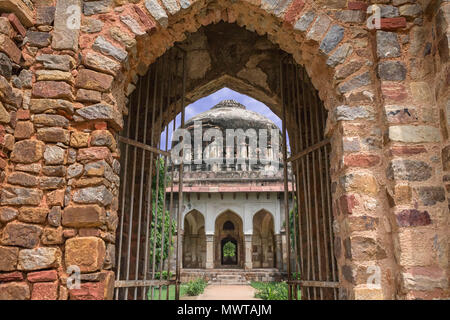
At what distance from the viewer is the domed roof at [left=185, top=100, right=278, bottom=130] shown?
23.6m

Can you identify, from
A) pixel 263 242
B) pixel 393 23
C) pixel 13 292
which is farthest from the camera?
pixel 263 242

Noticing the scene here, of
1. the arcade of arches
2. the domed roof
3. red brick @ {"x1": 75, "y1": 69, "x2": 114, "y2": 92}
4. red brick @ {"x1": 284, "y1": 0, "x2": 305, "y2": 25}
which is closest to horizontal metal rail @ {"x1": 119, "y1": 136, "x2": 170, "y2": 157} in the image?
the arcade of arches

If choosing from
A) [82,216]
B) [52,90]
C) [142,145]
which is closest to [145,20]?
[52,90]

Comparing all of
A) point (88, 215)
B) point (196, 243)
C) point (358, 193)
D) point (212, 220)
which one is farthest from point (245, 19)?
point (196, 243)

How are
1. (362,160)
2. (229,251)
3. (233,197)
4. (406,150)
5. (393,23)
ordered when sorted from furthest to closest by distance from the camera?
(229,251), (233,197), (393,23), (362,160), (406,150)

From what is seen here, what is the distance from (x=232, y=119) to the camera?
78.5 ft

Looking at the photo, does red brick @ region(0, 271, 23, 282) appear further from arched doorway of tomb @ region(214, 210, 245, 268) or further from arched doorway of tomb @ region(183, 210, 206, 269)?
arched doorway of tomb @ region(214, 210, 245, 268)

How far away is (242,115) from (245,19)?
2087cm

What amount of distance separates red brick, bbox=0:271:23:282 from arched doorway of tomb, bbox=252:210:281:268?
1748cm

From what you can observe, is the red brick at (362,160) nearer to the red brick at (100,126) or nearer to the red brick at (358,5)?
the red brick at (358,5)

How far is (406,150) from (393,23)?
109cm

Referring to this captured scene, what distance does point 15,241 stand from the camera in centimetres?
270

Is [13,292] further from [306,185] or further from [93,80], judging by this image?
[306,185]

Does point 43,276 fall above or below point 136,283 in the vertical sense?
above
